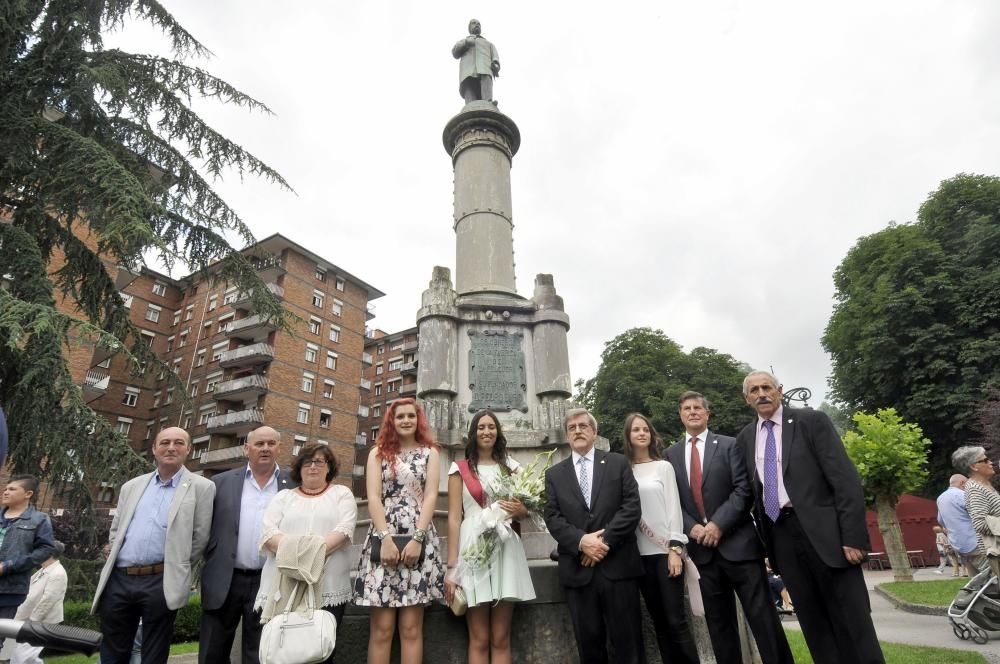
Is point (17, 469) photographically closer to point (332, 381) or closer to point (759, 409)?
point (759, 409)

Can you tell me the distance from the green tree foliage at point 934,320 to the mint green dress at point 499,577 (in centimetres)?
2229

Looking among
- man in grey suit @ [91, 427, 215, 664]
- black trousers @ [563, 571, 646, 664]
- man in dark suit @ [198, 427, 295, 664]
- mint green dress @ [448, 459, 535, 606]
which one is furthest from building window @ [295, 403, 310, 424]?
black trousers @ [563, 571, 646, 664]

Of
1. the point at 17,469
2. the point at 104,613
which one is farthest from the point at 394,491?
the point at 17,469

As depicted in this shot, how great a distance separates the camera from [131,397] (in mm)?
34094

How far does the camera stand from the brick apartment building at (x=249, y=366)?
103ft

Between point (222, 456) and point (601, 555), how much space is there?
31568 millimetres

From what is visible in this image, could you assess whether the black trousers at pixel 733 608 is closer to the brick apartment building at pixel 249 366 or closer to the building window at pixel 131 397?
the brick apartment building at pixel 249 366

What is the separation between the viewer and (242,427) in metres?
30.5

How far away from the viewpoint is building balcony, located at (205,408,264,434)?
30.0 metres

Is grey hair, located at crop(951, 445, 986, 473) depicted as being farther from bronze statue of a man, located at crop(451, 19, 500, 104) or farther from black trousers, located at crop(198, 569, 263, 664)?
bronze statue of a man, located at crop(451, 19, 500, 104)

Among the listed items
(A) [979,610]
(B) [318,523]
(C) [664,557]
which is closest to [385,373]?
(A) [979,610]

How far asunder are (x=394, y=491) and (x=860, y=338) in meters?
27.0

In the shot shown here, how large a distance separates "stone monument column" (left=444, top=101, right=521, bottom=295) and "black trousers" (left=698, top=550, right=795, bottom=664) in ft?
17.4

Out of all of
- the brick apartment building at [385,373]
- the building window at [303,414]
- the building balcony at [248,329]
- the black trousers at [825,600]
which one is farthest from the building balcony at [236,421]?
the black trousers at [825,600]
